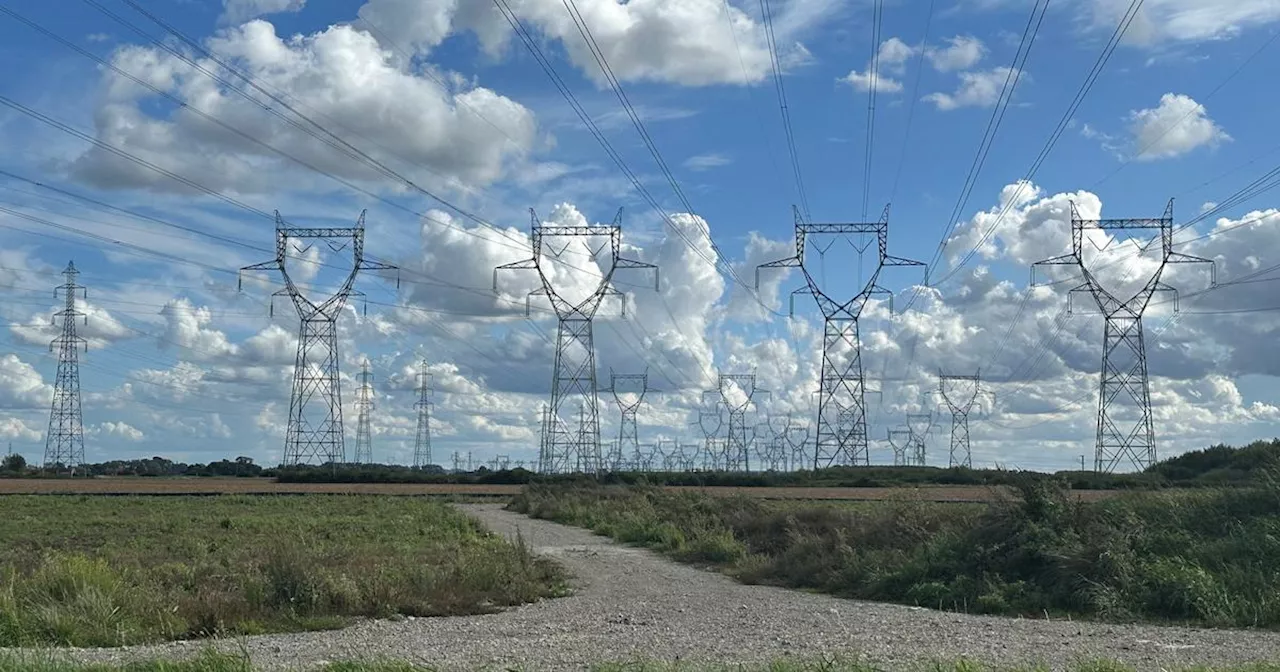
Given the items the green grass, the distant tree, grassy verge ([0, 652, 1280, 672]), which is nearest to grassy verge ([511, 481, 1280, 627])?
the green grass

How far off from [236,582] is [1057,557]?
17241 millimetres

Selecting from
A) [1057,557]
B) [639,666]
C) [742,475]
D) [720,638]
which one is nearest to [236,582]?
[720,638]

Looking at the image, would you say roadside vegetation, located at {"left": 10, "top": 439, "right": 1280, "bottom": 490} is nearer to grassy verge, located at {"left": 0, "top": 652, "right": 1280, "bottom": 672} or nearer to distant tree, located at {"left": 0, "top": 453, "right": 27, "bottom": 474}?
distant tree, located at {"left": 0, "top": 453, "right": 27, "bottom": 474}

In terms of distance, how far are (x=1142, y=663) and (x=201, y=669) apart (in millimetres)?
12424

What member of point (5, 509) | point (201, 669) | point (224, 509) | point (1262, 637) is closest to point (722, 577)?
point (1262, 637)

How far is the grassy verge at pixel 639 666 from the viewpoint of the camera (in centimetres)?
1422

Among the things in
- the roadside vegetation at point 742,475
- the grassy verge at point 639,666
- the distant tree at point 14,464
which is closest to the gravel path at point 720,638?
the grassy verge at point 639,666

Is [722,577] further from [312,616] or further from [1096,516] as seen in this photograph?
[312,616]

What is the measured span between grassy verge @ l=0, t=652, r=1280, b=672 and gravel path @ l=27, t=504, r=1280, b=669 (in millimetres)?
1230

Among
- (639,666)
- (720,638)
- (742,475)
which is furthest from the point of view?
(742,475)

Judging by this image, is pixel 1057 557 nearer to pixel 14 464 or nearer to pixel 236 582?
pixel 236 582

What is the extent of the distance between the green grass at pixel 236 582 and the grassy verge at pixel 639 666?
4022mm

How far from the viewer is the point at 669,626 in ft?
73.7

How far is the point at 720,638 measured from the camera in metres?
20.5
